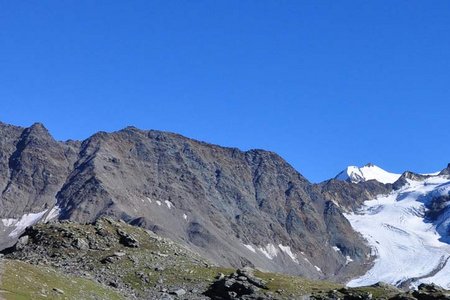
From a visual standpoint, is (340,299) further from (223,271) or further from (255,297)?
(223,271)

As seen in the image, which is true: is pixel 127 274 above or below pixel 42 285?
above

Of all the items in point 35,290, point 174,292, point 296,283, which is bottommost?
point 35,290

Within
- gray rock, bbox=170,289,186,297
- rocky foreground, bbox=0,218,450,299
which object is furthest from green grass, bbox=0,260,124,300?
gray rock, bbox=170,289,186,297

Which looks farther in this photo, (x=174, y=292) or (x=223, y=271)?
(x=223, y=271)

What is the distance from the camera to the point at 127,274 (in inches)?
2916

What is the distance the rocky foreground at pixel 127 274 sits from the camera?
200 ft

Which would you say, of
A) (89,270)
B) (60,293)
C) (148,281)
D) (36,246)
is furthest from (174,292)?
(36,246)

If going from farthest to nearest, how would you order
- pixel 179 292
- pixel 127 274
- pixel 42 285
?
pixel 127 274 < pixel 179 292 < pixel 42 285

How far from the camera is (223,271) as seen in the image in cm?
8038

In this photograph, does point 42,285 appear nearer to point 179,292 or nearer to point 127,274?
point 179,292

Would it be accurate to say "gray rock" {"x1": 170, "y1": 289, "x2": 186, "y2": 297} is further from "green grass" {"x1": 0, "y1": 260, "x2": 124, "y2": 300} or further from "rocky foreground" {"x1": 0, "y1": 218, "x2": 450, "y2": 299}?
"green grass" {"x1": 0, "y1": 260, "x2": 124, "y2": 300}

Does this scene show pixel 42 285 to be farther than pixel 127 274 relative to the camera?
No

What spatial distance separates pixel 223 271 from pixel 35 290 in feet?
102

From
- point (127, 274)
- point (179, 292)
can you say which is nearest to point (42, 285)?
point (179, 292)
